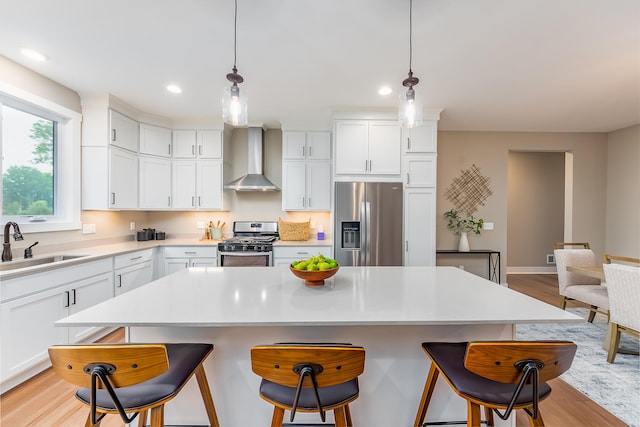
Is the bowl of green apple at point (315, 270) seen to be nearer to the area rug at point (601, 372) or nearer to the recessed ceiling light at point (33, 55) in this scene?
the area rug at point (601, 372)

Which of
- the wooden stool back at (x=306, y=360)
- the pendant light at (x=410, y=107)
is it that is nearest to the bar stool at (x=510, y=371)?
the wooden stool back at (x=306, y=360)

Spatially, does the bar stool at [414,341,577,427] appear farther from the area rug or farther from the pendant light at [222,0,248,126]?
the pendant light at [222,0,248,126]

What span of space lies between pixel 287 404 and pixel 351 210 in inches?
103

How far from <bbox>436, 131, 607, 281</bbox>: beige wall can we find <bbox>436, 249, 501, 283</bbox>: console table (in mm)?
104

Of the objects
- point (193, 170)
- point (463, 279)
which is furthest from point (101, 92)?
point (463, 279)

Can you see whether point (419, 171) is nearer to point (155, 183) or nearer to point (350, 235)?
point (350, 235)

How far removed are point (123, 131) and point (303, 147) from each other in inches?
89.2

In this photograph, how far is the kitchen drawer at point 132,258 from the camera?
305 cm

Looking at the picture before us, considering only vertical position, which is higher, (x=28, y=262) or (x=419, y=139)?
(x=419, y=139)

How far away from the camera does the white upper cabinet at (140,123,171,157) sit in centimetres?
386

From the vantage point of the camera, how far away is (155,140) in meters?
3.95

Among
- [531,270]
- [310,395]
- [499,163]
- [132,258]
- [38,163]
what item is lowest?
[531,270]

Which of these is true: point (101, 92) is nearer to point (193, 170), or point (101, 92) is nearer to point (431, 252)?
point (193, 170)

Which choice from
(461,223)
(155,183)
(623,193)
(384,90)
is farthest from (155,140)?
(623,193)
